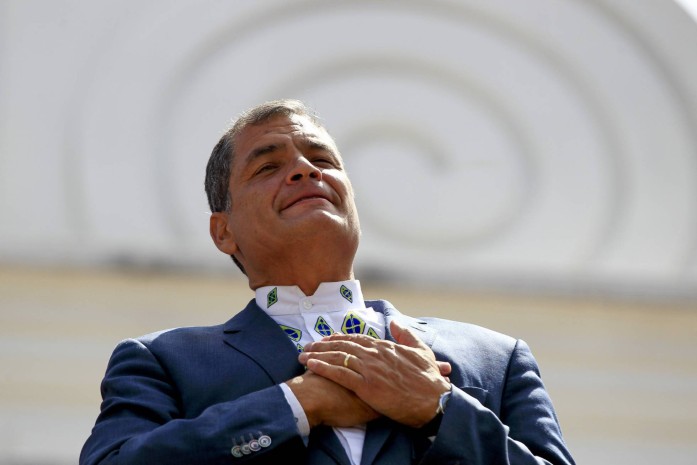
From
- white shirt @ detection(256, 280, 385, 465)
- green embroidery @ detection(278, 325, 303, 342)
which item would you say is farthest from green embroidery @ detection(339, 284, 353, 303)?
green embroidery @ detection(278, 325, 303, 342)

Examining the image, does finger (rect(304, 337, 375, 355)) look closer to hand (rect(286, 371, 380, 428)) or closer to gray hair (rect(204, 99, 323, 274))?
hand (rect(286, 371, 380, 428))

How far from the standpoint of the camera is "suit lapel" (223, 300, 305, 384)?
2586 mm

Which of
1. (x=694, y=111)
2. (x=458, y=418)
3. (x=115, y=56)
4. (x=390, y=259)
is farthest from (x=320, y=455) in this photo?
(x=694, y=111)

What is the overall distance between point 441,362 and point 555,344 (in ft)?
17.5

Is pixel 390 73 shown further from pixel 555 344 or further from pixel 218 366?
pixel 218 366

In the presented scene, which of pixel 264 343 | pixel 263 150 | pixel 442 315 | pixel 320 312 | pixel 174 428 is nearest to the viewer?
pixel 174 428

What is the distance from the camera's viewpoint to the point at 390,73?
8328 millimetres

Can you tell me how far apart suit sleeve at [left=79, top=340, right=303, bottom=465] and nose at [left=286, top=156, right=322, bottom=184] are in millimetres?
458

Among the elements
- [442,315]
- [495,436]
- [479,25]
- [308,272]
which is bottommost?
[442,315]

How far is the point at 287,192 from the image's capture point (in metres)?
2.80

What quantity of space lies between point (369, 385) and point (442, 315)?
17.0ft

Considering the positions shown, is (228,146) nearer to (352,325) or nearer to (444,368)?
(352,325)

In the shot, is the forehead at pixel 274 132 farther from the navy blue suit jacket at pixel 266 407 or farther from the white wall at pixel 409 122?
the white wall at pixel 409 122

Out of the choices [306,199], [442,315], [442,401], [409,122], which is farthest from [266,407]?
[409,122]
